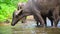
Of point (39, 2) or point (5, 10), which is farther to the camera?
point (5, 10)

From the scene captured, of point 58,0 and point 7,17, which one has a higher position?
point 58,0

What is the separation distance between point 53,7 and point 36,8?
3.09ft

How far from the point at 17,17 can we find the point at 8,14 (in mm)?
4218

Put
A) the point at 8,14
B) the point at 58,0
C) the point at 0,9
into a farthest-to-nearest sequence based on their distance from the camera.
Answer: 1. the point at 8,14
2. the point at 0,9
3. the point at 58,0

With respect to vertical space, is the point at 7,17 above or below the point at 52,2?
below

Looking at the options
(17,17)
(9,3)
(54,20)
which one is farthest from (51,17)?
(9,3)

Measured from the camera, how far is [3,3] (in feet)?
65.5

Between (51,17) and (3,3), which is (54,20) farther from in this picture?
(3,3)

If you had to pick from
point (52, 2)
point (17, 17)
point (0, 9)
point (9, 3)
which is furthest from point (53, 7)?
point (9, 3)

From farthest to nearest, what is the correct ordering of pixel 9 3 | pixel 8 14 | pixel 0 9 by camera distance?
pixel 9 3, pixel 8 14, pixel 0 9

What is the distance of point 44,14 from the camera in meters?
15.4

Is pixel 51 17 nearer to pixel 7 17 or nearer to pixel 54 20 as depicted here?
pixel 54 20

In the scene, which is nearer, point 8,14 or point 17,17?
point 17,17

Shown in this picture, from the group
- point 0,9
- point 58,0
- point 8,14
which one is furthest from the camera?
point 8,14
